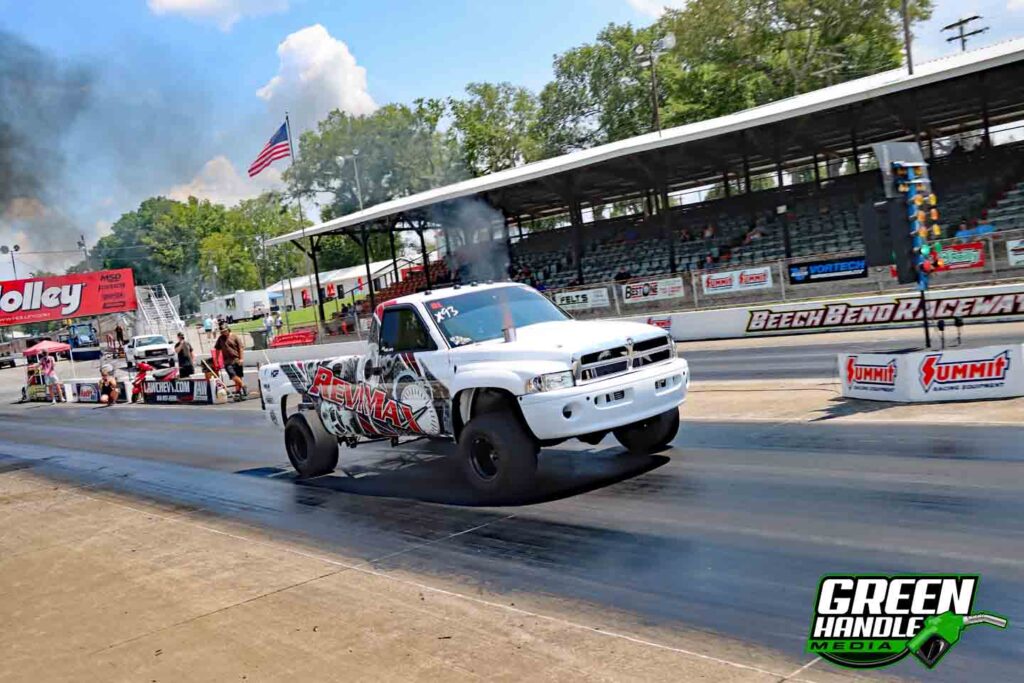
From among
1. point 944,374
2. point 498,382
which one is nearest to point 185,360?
point 498,382

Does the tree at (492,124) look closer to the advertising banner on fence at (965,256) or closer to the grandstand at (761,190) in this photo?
the grandstand at (761,190)

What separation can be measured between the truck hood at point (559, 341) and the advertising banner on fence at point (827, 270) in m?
15.2

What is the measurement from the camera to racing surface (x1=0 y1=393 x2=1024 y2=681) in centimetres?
546

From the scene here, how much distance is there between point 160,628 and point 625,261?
34.4 metres

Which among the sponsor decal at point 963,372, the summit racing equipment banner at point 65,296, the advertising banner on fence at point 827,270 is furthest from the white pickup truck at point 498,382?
the summit racing equipment banner at point 65,296

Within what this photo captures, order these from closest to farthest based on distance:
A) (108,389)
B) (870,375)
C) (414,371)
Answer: (414,371)
(870,375)
(108,389)

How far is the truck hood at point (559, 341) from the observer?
27.4 ft

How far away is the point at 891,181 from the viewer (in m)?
12.0

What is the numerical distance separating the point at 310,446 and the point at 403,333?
2411mm

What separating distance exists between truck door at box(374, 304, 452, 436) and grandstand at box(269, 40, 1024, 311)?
18157 mm

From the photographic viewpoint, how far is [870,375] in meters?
11.7

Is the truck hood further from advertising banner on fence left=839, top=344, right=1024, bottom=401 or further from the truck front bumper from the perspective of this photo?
advertising banner on fence left=839, top=344, right=1024, bottom=401

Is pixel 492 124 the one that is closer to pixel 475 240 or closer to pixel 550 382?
pixel 475 240

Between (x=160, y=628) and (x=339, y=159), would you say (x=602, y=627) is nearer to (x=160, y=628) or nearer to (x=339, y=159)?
(x=160, y=628)
